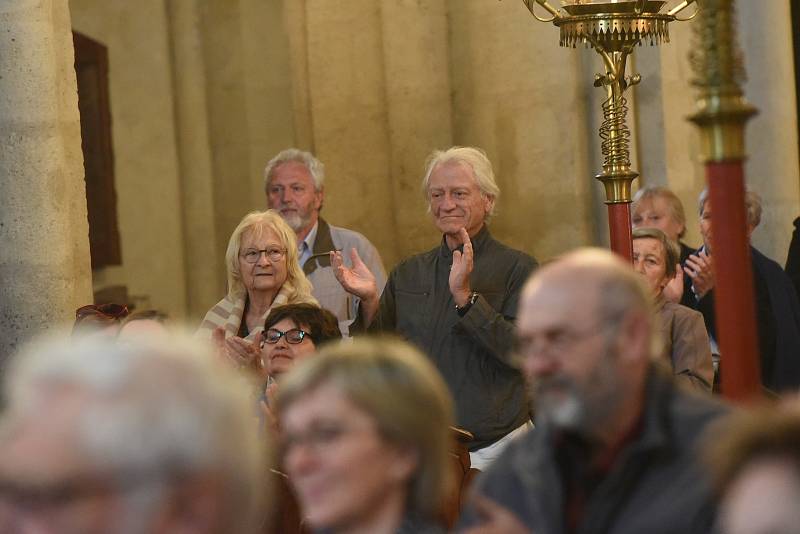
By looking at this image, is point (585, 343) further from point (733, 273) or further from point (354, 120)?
point (354, 120)

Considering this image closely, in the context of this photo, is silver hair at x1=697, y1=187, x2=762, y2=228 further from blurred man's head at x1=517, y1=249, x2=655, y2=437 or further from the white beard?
blurred man's head at x1=517, y1=249, x2=655, y2=437

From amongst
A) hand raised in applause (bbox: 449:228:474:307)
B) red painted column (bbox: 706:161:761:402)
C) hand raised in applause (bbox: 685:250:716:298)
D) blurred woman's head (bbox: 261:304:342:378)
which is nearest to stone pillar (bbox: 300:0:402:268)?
hand raised in applause (bbox: 685:250:716:298)

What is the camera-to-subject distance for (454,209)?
6.29 metres

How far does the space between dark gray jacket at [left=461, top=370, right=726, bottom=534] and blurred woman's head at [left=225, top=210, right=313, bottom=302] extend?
318 cm

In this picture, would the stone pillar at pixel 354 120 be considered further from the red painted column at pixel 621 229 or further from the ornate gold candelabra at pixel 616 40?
the red painted column at pixel 621 229

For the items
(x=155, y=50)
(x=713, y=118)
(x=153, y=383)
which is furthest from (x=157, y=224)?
(x=153, y=383)

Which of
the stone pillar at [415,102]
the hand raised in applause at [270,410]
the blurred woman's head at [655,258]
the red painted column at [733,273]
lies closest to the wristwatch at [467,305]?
the blurred woman's head at [655,258]

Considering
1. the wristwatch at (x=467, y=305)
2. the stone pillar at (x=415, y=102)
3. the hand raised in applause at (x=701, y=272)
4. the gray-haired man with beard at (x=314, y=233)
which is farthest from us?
the stone pillar at (x=415, y=102)

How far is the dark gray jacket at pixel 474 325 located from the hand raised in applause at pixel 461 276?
2.6 inches

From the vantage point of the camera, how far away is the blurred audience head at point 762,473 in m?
1.95

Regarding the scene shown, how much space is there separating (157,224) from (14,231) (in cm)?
461

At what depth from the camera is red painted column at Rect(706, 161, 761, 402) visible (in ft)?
10.9

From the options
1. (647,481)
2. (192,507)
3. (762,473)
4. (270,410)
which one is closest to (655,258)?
(270,410)

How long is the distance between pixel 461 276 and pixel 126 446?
3.98 metres
